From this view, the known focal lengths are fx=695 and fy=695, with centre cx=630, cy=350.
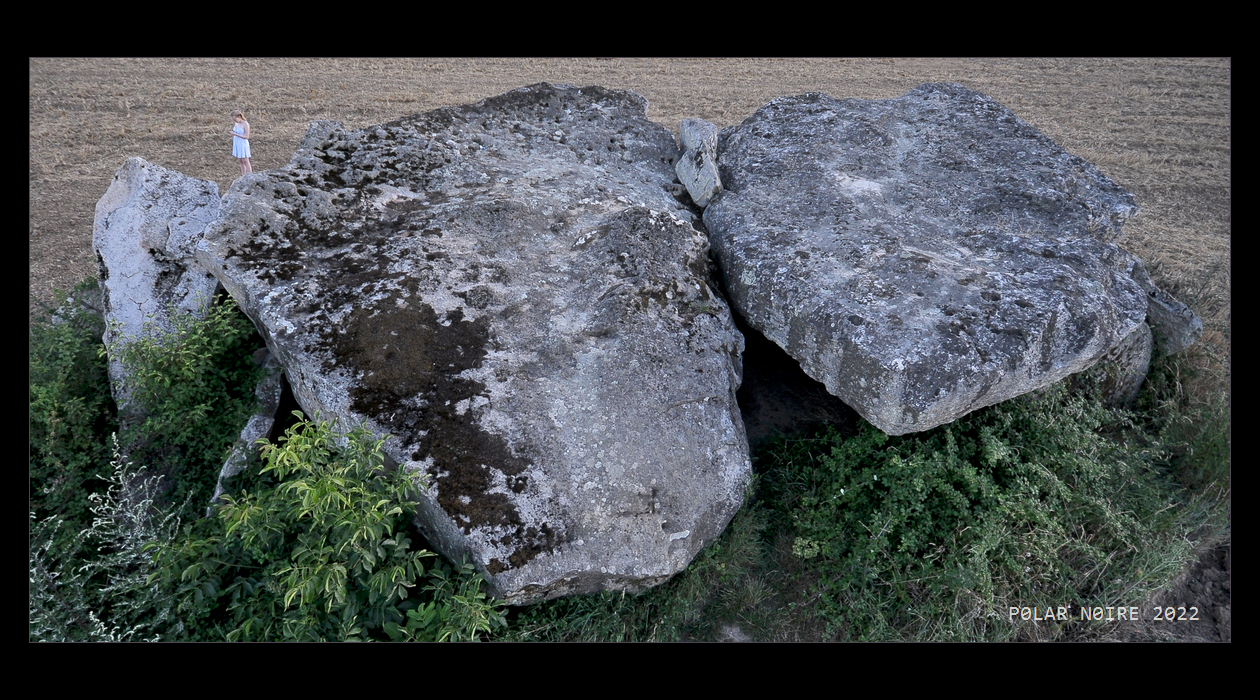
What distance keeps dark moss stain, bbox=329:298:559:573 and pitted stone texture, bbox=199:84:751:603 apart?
11 millimetres

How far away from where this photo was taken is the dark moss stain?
12.2 feet

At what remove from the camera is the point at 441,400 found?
407 cm

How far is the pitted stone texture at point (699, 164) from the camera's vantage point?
19.3 feet

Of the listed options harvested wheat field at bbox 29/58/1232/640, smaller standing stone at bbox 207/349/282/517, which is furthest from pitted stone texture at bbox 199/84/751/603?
harvested wheat field at bbox 29/58/1232/640

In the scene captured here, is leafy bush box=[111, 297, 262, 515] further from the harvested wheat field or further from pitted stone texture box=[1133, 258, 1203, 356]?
pitted stone texture box=[1133, 258, 1203, 356]

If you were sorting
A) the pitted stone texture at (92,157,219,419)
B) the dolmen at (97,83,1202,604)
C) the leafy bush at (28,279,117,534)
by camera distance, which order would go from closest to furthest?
the dolmen at (97,83,1202,604) < the leafy bush at (28,279,117,534) < the pitted stone texture at (92,157,219,419)

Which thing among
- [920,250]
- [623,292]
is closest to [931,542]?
[920,250]

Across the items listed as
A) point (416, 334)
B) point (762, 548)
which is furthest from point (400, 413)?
point (762, 548)

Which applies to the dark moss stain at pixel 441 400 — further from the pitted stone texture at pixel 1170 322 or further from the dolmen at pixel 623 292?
the pitted stone texture at pixel 1170 322

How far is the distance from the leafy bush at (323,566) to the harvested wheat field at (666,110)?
12.8ft

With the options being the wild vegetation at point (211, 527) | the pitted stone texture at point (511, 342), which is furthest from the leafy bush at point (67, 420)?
the pitted stone texture at point (511, 342)

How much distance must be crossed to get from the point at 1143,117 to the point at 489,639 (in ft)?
49.6

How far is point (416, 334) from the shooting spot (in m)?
4.34

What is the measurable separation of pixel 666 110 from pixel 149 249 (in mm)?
10265
